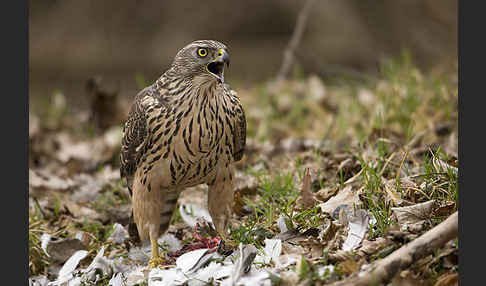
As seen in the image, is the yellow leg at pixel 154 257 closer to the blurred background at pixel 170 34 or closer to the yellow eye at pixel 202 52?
the yellow eye at pixel 202 52

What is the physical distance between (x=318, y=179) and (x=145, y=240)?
1467mm

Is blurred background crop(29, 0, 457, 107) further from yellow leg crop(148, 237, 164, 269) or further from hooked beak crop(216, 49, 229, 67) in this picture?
hooked beak crop(216, 49, 229, 67)

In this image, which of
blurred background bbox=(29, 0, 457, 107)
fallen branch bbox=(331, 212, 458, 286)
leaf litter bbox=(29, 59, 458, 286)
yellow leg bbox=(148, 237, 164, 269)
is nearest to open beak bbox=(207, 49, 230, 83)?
leaf litter bbox=(29, 59, 458, 286)

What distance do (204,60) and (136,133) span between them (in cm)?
75

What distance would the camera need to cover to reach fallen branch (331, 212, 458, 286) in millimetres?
2871

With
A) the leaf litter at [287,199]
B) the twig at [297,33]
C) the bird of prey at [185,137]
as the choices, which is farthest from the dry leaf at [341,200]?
the twig at [297,33]

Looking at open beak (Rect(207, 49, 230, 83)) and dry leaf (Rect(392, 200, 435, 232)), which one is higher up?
open beak (Rect(207, 49, 230, 83))

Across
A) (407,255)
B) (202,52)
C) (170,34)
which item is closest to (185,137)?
(202,52)

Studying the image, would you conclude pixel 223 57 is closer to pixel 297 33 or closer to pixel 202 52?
pixel 202 52

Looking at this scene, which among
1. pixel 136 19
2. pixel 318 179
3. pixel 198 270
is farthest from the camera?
pixel 136 19

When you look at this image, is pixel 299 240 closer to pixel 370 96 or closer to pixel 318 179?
pixel 318 179

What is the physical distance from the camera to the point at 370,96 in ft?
23.6

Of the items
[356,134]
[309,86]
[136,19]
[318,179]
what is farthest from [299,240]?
[136,19]

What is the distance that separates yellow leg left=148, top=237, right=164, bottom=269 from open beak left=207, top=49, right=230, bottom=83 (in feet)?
4.30
